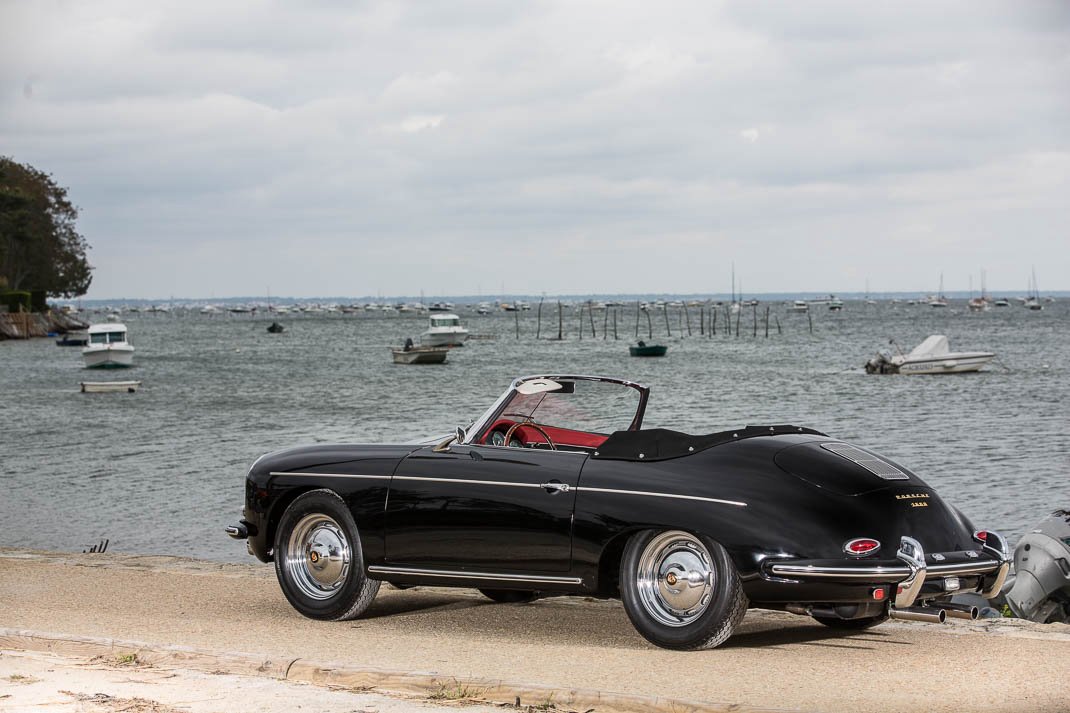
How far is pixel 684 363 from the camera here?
304ft

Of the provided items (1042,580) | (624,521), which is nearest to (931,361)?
(1042,580)

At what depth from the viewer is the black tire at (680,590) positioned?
7.61 metres

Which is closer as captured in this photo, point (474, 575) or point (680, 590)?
point (680, 590)

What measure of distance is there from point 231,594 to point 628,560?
3748 mm

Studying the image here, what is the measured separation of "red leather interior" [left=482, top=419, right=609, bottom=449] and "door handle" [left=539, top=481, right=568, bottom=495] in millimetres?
1023

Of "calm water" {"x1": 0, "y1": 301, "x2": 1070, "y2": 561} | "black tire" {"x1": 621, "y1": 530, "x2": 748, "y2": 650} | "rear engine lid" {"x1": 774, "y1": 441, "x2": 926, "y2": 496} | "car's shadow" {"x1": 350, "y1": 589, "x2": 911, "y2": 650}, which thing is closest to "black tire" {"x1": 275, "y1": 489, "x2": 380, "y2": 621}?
"car's shadow" {"x1": 350, "y1": 589, "x2": 911, "y2": 650}

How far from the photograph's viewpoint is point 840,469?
7.72m

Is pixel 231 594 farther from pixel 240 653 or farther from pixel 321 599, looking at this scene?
pixel 240 653

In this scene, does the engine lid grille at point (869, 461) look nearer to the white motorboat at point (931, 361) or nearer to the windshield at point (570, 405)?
the windshield at point (570, 405)

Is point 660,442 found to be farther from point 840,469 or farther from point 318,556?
point 318,556

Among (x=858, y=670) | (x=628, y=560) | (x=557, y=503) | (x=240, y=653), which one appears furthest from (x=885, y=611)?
(x=240, y=653)

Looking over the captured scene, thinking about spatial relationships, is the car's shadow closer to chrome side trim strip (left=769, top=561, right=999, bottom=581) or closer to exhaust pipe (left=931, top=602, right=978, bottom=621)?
exhaust pipe (left=931, top=602, right=978, bottom=621)

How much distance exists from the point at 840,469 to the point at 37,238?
14304cm

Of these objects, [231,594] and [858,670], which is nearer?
[858,670]
